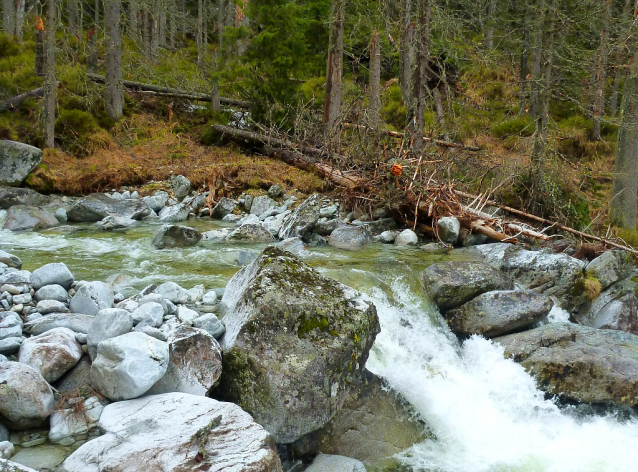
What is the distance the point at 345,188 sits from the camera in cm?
986

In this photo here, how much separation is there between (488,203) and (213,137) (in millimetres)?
8424

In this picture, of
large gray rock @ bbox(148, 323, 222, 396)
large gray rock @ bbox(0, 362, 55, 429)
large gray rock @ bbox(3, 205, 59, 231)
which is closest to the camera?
large gray rock @ bbox(0, 362, 55, 429)

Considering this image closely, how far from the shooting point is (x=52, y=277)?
16.8 feet

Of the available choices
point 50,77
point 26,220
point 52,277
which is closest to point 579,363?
point 52,277

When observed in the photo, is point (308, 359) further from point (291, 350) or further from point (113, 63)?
point (113, 63)

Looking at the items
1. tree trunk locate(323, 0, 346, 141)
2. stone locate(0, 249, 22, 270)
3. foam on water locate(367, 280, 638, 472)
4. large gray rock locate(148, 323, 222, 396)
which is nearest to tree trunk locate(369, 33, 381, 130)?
tree trunk locate(323, 0, 346, 141)

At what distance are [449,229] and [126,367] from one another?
19.9ft

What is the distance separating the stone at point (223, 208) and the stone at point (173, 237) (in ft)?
8.46

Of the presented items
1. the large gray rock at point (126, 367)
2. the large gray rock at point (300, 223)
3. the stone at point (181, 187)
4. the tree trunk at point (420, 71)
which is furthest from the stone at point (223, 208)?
the large gray rock at point (126, 367)

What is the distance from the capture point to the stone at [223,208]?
10.6 metres

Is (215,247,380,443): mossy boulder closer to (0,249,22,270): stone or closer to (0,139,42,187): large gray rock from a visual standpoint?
(0,249,22,270): stone

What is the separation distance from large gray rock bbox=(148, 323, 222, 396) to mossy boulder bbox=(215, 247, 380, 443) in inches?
6.5

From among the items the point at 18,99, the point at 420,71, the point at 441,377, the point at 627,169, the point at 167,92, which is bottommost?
the point at 441,377

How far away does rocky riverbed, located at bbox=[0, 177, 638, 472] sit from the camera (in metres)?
3.31
